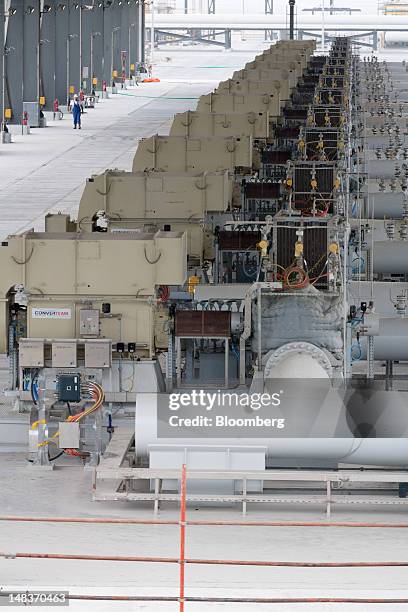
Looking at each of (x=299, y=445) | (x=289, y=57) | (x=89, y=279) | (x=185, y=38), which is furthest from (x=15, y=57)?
(x=185, y=38)

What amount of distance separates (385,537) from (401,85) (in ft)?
249

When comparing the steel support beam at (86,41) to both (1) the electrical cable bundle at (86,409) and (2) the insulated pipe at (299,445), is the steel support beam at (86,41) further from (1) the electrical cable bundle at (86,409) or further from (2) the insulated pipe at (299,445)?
(2) the insulated pipe at (299,445)

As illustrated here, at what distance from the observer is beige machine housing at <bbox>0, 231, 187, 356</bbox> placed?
23.7 meters

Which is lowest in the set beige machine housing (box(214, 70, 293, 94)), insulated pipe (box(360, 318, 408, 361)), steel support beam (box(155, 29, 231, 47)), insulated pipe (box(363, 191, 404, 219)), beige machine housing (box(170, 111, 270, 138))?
insulated pipe (box(360, 318, 408, 361))

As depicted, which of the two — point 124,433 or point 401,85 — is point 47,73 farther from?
point 124,433

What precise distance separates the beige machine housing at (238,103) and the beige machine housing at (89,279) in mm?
28005

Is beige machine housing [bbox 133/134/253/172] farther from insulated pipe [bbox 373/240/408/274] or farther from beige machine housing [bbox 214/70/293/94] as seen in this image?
beige machine housing [bbox 214/70/293/94]

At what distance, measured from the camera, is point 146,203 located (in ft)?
105

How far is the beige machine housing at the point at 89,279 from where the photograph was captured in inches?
934

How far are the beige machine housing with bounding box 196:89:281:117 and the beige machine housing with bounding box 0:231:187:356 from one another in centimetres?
2800

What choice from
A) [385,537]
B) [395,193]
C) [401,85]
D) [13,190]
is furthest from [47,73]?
[385,537]

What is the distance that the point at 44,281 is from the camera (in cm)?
2392

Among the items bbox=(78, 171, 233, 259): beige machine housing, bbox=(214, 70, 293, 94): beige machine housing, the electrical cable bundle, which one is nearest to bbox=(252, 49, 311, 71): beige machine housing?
bbox=(214, 70, 293, 94): beige machine housing

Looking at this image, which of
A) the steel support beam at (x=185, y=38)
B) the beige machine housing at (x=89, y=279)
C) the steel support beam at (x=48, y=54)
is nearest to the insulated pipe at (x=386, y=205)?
the beige machine housing at (x=89, y=279)
